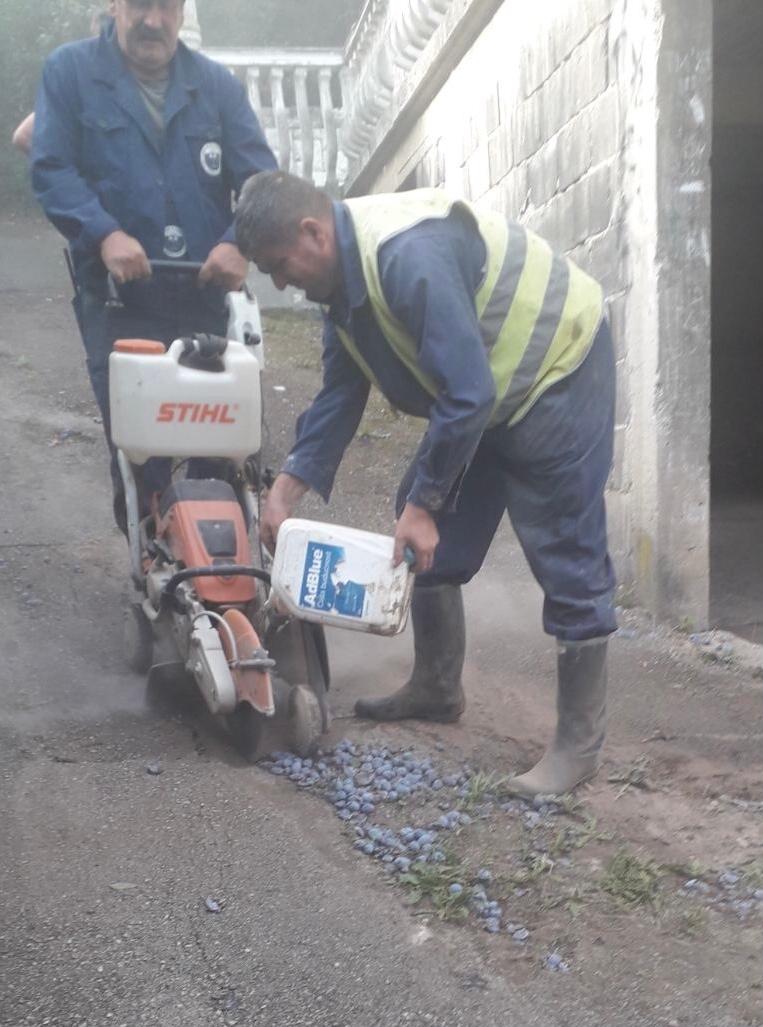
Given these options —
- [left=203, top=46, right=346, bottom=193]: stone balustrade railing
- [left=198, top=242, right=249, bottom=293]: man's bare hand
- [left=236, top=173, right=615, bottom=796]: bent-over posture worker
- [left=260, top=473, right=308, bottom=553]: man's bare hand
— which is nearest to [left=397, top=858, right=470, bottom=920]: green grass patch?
[left=236, top=173, right=615, bottom=796]: bent-over posture worker

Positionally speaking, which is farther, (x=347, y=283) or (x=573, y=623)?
(x=573, y=623)

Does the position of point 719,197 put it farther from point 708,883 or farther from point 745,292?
point 708,883

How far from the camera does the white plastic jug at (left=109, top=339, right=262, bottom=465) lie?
328 cm

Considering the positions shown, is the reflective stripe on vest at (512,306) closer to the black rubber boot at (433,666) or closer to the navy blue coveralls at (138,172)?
the black rubber boot at (433,666)

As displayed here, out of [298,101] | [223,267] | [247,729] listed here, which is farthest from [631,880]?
[298,101]

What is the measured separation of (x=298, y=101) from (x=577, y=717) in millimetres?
8220

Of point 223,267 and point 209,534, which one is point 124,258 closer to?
point 223,267

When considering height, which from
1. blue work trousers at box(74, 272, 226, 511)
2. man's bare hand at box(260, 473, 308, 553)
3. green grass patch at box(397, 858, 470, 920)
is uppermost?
blue work trousers at box(74, 272, 226, 511)

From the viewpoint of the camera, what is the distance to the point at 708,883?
8.72ft

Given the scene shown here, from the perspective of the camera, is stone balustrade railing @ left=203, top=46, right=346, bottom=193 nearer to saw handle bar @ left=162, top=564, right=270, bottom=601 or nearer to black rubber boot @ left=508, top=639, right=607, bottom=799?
saw handle bar @ left=162, top=564, right=270, bottom=601

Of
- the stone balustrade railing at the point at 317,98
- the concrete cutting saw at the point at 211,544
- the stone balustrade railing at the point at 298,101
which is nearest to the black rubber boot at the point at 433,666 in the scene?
the concrete cutting saw at the point at 211,544

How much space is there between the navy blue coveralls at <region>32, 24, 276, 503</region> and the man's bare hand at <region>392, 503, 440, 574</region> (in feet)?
3.68

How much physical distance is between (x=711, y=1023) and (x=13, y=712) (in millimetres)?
2086

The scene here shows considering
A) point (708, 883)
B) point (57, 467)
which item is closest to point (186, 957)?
point (708, 883)
